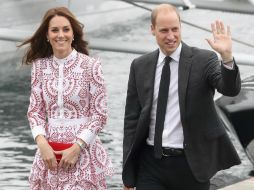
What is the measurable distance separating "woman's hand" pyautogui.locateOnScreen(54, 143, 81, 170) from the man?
0.32 meters

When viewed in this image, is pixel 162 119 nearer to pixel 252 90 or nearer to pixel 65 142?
pixel 65 142

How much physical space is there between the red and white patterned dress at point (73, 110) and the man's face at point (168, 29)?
1.67ft

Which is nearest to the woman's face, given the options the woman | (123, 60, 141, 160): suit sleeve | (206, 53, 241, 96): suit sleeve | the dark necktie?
the woman

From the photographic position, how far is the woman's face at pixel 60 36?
533cm

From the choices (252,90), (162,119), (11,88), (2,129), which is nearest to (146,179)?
(162,119)

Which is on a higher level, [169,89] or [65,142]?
[169,89]

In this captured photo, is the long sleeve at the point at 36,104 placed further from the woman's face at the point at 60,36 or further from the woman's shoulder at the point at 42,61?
the woman's face at the point at 60,36

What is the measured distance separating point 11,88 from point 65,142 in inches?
297

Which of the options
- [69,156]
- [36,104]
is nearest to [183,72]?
[69,156]

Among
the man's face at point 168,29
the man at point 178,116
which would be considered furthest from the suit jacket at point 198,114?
the man's face at point 168,29

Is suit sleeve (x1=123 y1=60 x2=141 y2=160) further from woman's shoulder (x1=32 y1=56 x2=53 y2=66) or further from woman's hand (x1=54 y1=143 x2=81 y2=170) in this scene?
woman's shoulder (x1=32 y1=56 x2=53 y2=66)

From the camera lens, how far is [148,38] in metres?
18.7

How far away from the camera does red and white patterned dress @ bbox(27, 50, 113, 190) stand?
5.29 m

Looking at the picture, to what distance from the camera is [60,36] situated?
532 cm
